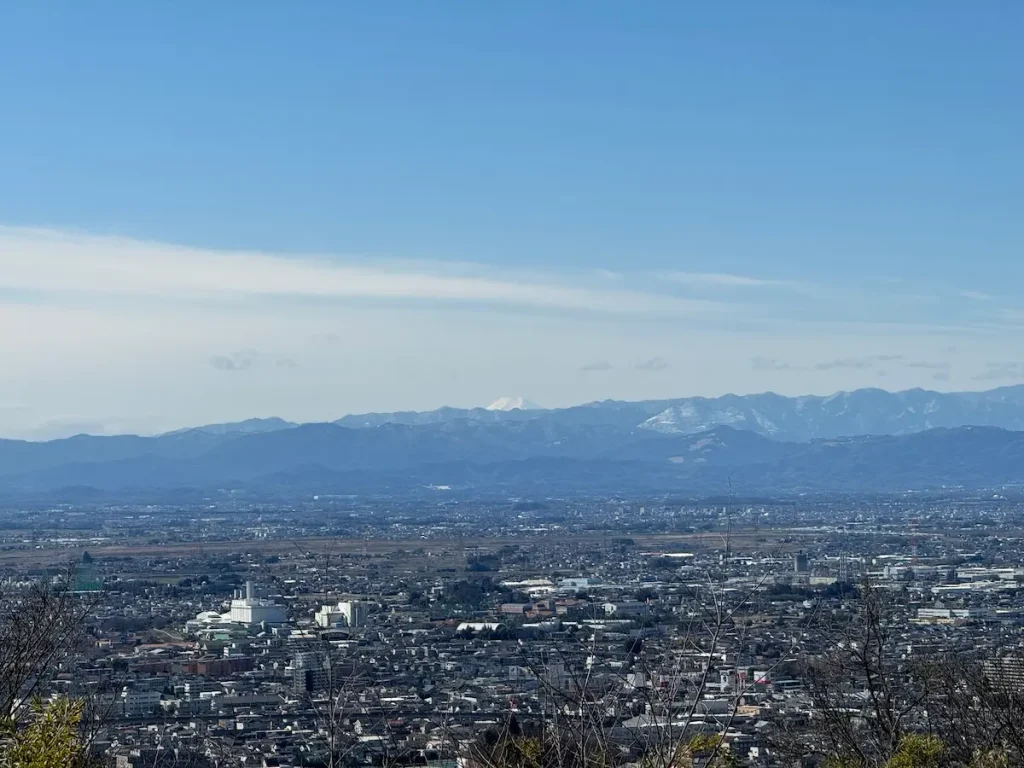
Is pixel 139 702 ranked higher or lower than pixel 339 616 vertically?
lower

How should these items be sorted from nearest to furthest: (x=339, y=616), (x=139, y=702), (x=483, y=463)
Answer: (x=339, y=616) → (x=139, y=702) → (x=483, y=463)

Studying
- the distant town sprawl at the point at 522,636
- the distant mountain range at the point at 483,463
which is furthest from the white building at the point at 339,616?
the distant mountain range at the point at 483,463

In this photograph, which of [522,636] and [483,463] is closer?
[522,636]

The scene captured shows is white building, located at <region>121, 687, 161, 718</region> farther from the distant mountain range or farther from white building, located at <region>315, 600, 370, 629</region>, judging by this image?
the distant mountain range

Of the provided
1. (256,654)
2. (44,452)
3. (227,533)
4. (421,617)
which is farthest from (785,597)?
(44,452)

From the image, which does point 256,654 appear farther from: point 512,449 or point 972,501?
point 512,449

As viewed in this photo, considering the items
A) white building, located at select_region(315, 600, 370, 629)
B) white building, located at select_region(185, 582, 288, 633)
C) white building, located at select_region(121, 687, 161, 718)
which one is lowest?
white building, located at select_region(185, 582, 288, 633)

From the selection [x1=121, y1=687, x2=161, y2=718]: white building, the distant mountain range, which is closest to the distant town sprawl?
[x1=121, y1=687, x2=161, y2=718]: white building

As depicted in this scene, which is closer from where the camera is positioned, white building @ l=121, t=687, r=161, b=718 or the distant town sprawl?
the distant town sprawl

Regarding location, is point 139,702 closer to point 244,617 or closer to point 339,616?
point 339,616

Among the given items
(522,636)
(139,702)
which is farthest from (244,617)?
(139,702)

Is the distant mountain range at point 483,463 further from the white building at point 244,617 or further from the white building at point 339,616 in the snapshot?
the white building at point 339,616

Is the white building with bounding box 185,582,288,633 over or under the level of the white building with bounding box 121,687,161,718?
under

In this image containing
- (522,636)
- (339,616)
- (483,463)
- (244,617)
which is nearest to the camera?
(339,616)
